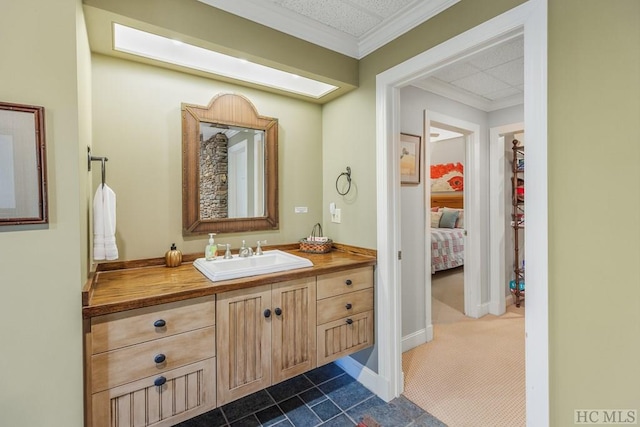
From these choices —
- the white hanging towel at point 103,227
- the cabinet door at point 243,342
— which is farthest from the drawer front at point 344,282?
the white hanging towel at point 103,227

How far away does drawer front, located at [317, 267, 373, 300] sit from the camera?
75.0 inches

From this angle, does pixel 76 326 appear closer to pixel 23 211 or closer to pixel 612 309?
pixel 23 211

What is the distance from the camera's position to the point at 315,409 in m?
1.91

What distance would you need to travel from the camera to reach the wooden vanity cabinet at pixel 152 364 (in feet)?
4.09

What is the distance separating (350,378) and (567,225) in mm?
1790

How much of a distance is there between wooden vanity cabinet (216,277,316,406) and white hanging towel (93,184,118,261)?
2.04 feet

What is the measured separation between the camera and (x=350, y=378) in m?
2.27

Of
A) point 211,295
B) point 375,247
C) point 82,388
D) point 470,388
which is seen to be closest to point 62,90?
point 211,295

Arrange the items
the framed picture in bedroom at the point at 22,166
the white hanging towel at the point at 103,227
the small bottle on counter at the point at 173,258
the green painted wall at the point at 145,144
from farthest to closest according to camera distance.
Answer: the small bottle on counter at the point at 173,258, the green painted wall at the point at 145,144, the white hanging towel at the point at 103,227, the framed picture in bedroom at the point at 22,166

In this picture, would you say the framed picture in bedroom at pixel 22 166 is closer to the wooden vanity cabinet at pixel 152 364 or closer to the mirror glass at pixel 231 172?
the wooden vanity cabinet at pixel 152 364

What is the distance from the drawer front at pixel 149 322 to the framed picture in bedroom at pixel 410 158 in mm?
1955

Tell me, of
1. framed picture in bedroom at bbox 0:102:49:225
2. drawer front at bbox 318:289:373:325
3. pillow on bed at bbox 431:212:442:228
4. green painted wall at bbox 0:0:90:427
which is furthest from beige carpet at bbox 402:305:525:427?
pillow on bed at bbox 431:212:442:228

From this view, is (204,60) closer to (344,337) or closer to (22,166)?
(22,166)

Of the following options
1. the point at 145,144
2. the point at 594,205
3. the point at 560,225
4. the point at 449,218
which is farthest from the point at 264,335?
the point at 449,218
